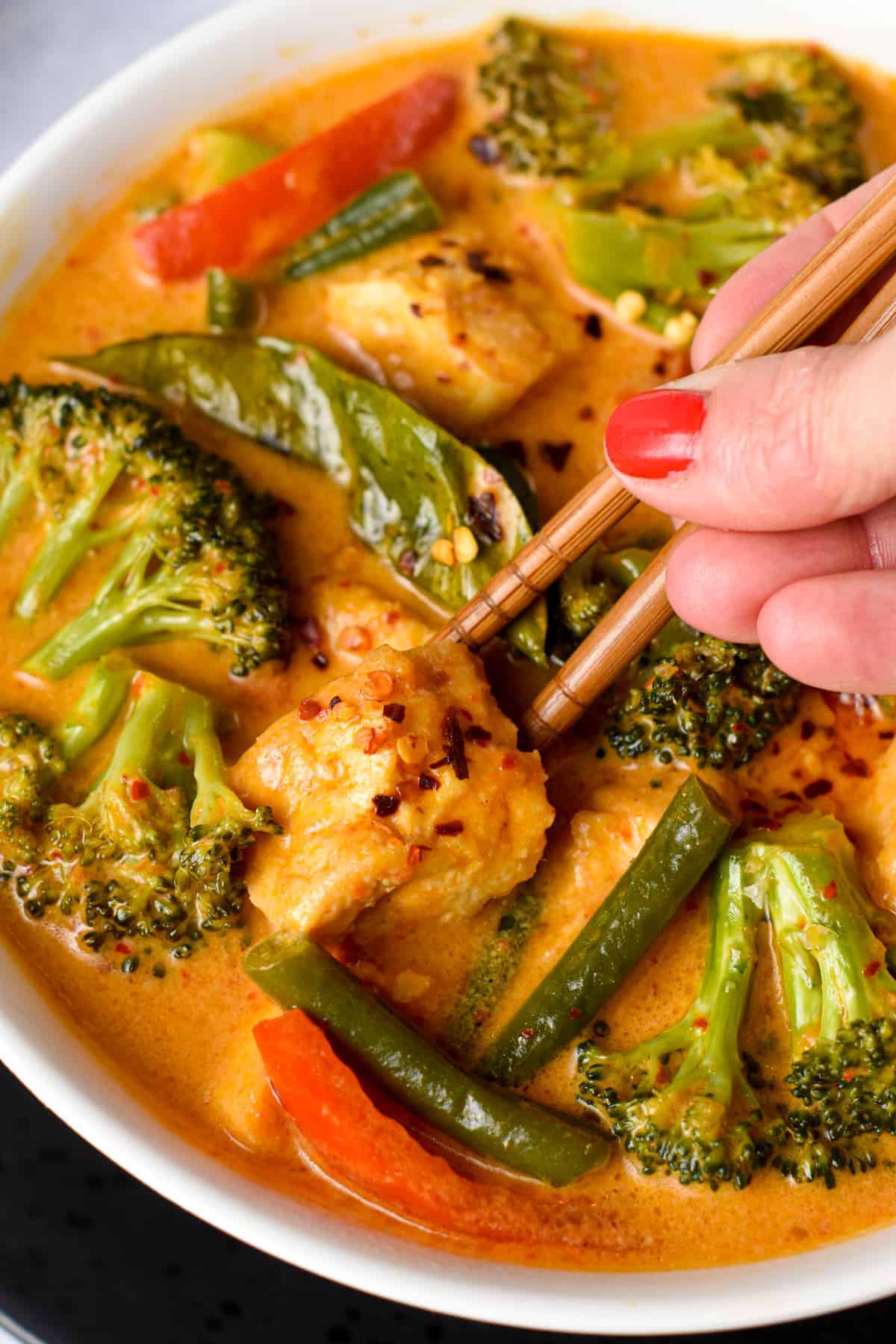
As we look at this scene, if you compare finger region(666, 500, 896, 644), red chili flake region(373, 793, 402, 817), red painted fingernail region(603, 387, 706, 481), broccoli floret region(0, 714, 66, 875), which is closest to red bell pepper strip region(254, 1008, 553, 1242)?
red chili flake region(373, 793, 402, 817)

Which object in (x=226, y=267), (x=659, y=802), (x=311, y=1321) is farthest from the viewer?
(x=226, y=267)

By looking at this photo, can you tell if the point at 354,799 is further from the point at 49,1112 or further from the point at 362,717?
the point at 49,1112

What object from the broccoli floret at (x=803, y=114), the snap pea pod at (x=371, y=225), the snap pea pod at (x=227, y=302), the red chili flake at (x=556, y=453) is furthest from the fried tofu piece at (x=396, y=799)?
the broccoli floret at (x=803, y=114)

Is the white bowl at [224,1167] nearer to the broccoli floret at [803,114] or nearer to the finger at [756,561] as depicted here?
the broccoli floret at [803,114]

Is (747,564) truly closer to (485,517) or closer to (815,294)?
(815,294)

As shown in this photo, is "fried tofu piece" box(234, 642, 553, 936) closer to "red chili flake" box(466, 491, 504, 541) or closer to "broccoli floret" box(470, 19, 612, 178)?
"red chili flake" box(466, 491, 504, 541)

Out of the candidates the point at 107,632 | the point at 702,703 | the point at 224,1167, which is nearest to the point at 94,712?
the point at 107,632

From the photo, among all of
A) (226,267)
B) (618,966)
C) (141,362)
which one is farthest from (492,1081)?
(226,267)
